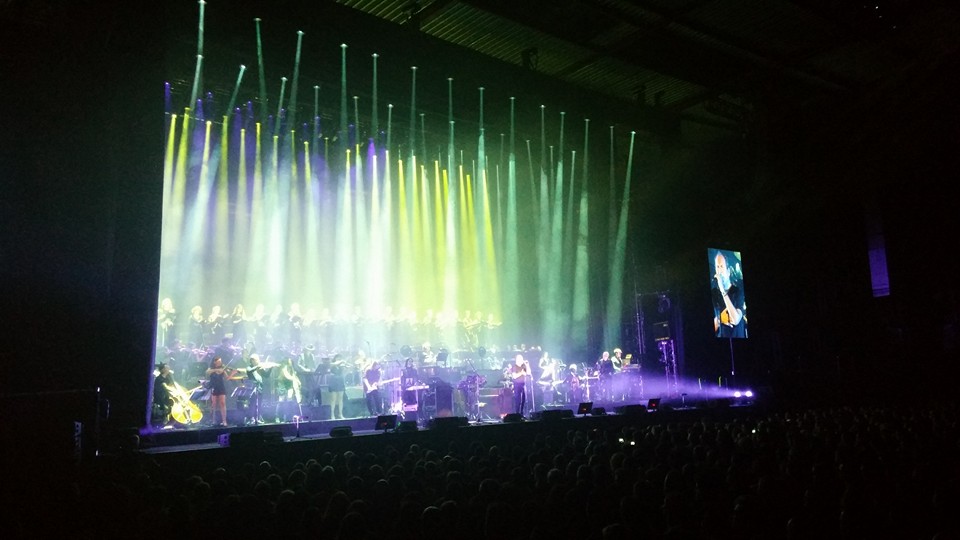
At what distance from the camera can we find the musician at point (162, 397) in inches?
410

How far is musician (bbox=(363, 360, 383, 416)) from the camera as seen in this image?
538 inches

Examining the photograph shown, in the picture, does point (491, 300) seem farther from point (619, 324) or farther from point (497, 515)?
point (497, 515)

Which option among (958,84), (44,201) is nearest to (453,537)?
(44,201)

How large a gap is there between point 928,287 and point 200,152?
1962cm

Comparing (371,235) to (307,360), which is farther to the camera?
(371,235)

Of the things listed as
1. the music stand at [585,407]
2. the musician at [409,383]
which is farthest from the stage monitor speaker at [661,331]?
the musician at [409,383]

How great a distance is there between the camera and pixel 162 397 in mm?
10625

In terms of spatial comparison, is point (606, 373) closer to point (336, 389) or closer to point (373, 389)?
point (373, 389)

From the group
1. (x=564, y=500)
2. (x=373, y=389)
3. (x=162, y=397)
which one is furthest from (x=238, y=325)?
(x=564, y=500)

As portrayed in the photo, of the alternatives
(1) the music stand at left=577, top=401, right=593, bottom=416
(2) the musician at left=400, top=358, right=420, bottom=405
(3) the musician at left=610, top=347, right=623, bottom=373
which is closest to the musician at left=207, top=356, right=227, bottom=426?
(2) the musician at left=400, top=358, right=420, bottom=405

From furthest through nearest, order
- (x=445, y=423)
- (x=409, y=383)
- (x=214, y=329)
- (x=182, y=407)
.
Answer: (x=214, y=329) → (x=409, y=383) → (x=182, y=407) → (x=445, y=423)

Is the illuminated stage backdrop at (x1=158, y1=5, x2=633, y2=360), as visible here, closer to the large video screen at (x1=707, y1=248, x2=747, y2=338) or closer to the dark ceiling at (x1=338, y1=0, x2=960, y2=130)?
the dark ceiling at (x1=338, y1=0, x2=960, y2=130)

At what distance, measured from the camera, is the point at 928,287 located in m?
18.5

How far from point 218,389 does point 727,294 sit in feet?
41.7
